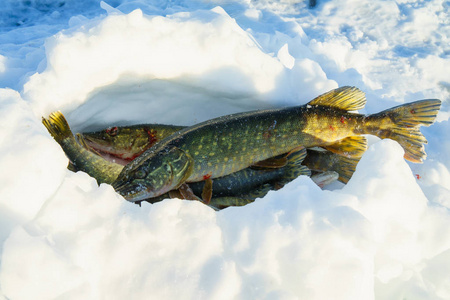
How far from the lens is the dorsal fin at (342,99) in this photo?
2838mm

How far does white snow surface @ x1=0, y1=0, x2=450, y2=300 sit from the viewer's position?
60.1 inches

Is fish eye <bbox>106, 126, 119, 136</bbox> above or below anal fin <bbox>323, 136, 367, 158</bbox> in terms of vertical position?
above

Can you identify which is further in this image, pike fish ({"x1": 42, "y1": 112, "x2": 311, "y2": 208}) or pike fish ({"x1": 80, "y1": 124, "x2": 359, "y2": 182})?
pike fish ({"x1": 80, "y1": 124, "x2": 359, "y2": 182})

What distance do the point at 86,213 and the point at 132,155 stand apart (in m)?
1.58

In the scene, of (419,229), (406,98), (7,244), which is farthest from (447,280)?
(406,98)

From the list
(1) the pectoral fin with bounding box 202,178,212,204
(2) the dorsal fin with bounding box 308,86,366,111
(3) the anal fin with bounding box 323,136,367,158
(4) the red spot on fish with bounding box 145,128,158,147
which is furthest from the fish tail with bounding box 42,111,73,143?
(3) the anal fin with bounding box 323,136,367,158

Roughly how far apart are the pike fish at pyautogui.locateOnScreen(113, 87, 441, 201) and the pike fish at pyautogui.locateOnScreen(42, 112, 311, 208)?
0.09 metres

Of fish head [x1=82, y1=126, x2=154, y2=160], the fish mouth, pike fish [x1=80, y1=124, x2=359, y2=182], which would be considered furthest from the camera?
fish head [x1=82, y1=126, x2=154, y2=160]

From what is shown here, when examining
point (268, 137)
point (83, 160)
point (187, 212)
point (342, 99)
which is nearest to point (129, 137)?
point (83, 160)

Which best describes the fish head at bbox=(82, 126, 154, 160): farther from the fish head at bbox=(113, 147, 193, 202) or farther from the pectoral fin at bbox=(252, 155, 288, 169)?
the pectoral fin at bbox=(252, 155, 288, 169)

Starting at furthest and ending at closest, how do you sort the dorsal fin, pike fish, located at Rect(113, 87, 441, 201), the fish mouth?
the dorsal fin → pike fish, located at Rect(113, 87, 441, 201) → the fish mouth

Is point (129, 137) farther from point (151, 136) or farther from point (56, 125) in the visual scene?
point (56, 125)

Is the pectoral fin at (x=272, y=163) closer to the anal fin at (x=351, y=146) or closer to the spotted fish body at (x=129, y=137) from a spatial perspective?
the anal fin at (x=351, y=146)

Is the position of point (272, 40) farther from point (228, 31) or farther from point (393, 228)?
point (393, 228)
